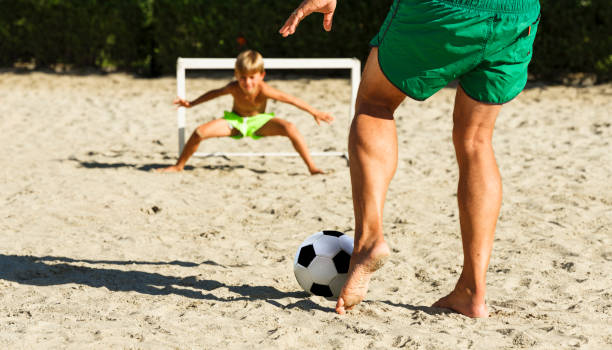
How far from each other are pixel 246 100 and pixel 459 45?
3662mm

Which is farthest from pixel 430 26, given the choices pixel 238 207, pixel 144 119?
pixel 144 119

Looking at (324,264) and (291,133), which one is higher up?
(291,133)

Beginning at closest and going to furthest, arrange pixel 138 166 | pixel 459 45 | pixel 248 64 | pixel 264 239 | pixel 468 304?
pixel 459 45 < pixel 468 304 < pixel 264 239 < pixel 248 64 < pixel 138 166

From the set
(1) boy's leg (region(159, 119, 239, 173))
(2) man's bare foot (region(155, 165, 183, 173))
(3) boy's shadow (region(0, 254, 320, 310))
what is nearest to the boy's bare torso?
(1) boy's leg (region(159, 119, 239, 173))

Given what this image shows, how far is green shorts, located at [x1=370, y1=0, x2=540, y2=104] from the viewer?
264 centimetres

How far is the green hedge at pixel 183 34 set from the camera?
10.9 metres

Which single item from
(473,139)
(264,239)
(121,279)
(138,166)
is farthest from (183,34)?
(473,139)

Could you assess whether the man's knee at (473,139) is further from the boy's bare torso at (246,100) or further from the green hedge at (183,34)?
the green hedge at (183,34)

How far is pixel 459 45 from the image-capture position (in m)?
2.66

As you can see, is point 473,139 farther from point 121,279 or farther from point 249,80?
point 249,80

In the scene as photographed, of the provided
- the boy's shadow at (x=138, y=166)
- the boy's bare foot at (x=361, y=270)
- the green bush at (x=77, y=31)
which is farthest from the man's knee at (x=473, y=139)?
the green bush at (x=77, y=31)

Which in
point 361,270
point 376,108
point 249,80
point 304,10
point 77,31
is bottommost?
point 361,270

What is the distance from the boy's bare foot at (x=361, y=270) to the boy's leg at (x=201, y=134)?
3434 mm

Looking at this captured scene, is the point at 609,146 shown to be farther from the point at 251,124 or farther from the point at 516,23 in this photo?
the point at 516,23
